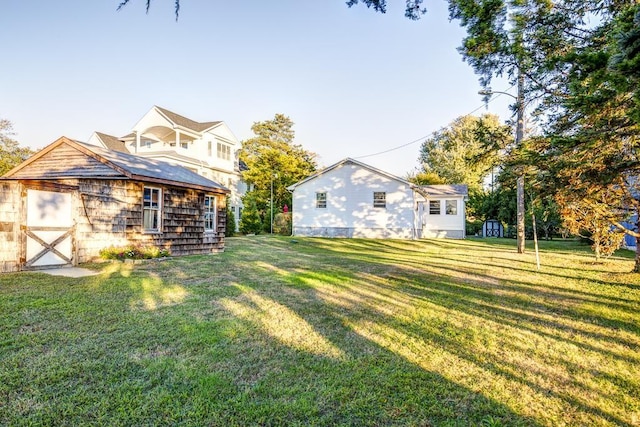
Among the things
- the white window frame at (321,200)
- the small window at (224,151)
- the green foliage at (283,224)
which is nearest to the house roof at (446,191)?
the white window frame at (321,200)

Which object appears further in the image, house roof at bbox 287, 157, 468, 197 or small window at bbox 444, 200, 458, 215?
small window at bbox 444, 200, 458, 215

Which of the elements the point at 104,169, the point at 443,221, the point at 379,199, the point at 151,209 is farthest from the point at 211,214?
the point at 443,221

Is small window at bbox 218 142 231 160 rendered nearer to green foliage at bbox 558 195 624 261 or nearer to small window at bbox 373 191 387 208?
small window at bbox 373 191 387 208

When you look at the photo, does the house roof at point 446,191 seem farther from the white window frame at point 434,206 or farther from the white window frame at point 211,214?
the white window frame at point 211,214

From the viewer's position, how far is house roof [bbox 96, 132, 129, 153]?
24.5m

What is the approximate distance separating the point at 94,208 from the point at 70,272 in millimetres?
2466

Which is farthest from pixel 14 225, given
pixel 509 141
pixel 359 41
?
pixel 509 141

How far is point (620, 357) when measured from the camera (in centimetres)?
372

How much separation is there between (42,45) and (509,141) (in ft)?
59.5

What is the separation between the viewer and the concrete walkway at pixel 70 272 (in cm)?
798

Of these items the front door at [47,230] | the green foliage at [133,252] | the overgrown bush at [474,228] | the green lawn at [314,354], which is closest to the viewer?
the green lawn at [314,354]

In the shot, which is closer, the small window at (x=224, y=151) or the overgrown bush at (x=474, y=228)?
the small window at (x=224, y=151)

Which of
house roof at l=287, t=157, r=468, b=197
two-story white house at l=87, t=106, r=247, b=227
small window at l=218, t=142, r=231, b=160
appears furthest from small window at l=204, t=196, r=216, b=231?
small window at l=218, t=142, r=231, b=160

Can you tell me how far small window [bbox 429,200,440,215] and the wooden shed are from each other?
1751cm
